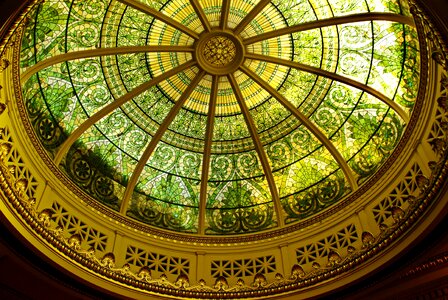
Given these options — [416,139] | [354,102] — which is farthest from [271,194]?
[416,139]

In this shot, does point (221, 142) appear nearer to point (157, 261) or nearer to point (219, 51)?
point (219, 51)

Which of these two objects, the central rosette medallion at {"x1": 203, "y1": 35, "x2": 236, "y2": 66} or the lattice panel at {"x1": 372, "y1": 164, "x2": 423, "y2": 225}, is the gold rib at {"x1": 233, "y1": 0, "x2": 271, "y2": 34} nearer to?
→ the central rosette medallion at {"x1": 203, "y1": 35, "x2": 236, "y2": 66}

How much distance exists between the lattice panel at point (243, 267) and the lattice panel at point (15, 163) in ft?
18.9

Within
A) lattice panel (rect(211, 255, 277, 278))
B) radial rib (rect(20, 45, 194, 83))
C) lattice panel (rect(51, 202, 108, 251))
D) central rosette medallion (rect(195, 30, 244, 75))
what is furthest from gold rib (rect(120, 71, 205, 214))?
lattice panel (rect(211, 255, 277, 278))

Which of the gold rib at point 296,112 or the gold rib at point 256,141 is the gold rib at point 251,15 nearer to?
the gold rib at point 296,112

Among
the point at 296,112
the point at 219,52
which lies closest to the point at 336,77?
the point at 296,112

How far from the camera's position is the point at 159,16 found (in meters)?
14.7

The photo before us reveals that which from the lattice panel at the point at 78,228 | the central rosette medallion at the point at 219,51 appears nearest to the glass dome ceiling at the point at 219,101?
the central rosette medallion at the point at 219,51

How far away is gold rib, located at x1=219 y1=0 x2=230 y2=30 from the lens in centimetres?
1473

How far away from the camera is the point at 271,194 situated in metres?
16.5

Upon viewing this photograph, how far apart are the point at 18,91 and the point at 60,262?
455 centimetres

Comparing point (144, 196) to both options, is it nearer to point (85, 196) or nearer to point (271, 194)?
point (85, 196)

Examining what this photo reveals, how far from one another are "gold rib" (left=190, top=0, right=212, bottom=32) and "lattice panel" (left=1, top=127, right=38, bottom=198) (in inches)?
248

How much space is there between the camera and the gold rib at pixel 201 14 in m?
14.7
